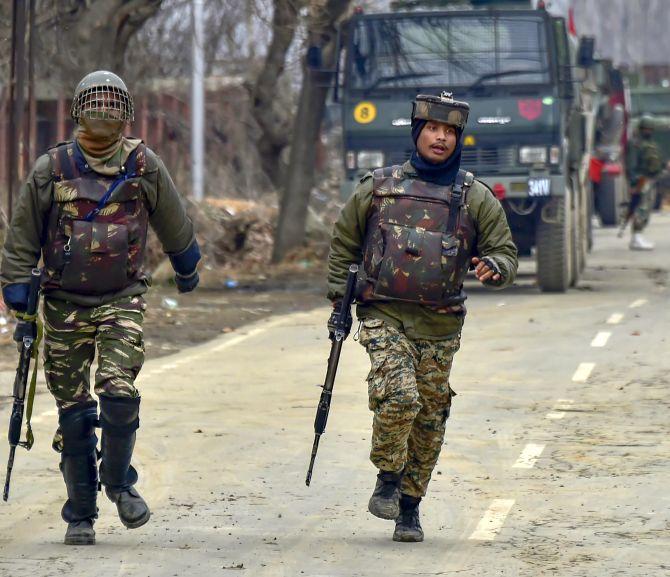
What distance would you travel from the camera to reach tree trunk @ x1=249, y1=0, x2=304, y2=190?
2444 centimetres

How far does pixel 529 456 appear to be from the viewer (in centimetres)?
849

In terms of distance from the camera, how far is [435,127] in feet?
21.0

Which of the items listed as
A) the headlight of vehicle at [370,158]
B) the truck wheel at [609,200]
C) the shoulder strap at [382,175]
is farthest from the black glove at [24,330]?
the truck wheel at [609,200]

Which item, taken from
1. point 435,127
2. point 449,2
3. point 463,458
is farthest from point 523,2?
point 435,127

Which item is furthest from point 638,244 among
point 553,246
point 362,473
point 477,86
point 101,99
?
point 101,99

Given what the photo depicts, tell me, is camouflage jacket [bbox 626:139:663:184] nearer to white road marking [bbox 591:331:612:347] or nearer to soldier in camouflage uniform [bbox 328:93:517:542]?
white road marking [bbox 591:331:612:347]

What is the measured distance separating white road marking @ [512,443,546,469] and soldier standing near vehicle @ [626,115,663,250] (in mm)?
16120

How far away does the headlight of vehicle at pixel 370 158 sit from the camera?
55.8 feet

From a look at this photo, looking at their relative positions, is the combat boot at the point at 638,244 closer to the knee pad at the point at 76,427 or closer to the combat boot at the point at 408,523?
the combat boot at the point at 408,523

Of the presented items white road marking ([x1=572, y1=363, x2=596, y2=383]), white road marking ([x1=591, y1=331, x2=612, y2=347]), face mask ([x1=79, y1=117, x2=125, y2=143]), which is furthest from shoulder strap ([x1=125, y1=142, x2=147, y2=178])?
white road marking ([x1=591, y1=331, x2=612, y2=347])

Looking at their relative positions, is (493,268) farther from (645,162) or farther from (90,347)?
(645,162)

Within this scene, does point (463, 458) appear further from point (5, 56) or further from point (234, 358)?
point (5, 56)

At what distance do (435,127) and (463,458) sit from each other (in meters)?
2.57

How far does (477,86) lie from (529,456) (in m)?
8.84
